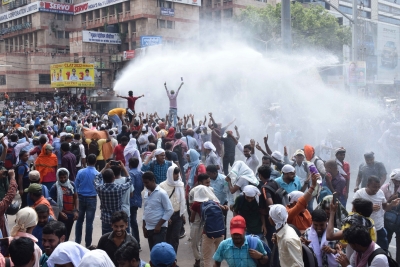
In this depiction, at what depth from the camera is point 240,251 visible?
4242 mm

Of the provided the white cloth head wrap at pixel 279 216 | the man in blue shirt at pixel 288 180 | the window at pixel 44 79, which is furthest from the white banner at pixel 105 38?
the white cloth head wrap at pixel 279 216

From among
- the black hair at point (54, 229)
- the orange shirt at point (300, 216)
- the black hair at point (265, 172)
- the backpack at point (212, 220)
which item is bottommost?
the backpack at point (212, 220)

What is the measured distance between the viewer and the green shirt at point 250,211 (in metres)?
5.52

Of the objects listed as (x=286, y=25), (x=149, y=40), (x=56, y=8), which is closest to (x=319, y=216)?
(x=286, y=25)

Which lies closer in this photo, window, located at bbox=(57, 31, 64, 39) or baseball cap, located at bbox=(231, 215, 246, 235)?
baseball cap, located at bbox=(231, 215, 246, 235)

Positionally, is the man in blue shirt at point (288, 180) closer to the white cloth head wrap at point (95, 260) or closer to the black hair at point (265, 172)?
the black hair at point (265, 172)

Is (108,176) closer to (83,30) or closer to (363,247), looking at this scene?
(363,247)

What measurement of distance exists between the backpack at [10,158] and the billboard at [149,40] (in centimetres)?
3476

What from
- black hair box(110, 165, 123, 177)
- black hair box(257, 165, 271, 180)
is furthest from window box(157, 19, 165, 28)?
black hair box(257, 165, 271, 180)

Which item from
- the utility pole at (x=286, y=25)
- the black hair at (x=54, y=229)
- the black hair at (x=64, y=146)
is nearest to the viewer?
the black hair at (x=54, y=229)

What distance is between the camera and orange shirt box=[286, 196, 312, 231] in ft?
16.0

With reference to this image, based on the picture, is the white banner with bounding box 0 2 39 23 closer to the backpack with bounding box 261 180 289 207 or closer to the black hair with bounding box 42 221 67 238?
the backpack with bounding box 261 180 289 207

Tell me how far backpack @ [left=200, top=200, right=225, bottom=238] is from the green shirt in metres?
0.23

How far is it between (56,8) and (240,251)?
57.1 metres
